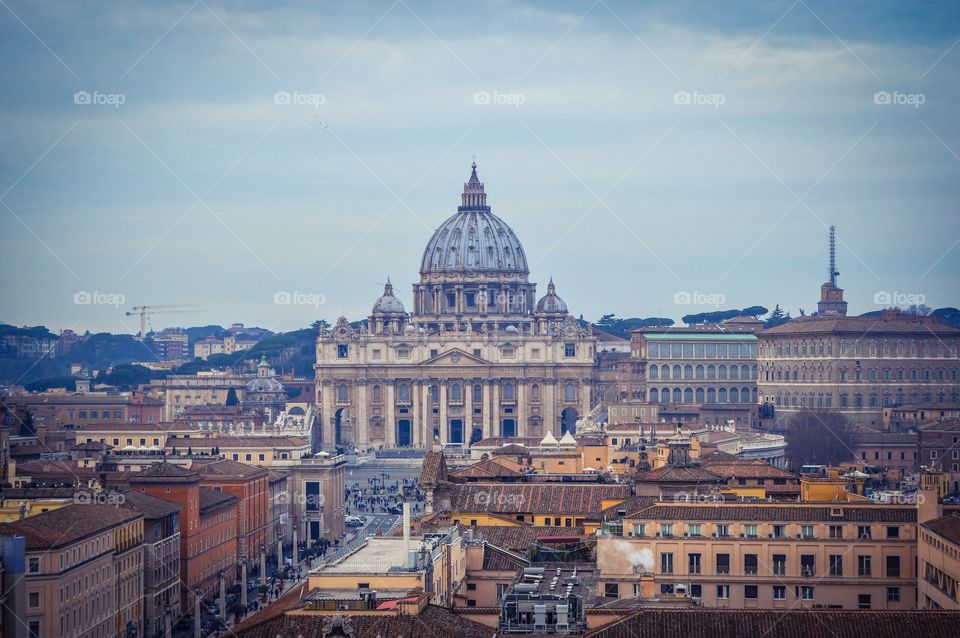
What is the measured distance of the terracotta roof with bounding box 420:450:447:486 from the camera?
2506 inches

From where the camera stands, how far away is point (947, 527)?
47.8m

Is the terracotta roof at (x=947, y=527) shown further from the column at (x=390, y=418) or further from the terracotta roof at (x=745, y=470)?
the column at (x=390, y=418)

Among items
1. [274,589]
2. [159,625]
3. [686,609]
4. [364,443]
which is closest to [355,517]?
[274,589]

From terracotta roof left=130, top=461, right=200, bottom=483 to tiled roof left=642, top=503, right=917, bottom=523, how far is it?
2670 cm

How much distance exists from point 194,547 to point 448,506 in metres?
14.0

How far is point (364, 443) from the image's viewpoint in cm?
18512

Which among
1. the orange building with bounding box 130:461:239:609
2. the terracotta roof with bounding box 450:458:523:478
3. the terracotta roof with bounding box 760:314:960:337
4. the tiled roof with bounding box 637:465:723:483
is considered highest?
the terracotta roof with bounding box 760:314:960:337

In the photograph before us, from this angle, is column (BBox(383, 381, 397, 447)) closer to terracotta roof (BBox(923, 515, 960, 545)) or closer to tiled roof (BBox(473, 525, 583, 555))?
tiled roof (BBox(473, 525, 583, 555))

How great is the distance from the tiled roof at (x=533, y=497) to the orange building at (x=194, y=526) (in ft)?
40.5

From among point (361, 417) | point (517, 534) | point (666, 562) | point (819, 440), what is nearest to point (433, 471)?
point (517, 534)

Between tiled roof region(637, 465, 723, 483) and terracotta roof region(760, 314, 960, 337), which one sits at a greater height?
terracotta roof region(760, 314, 960, 337)

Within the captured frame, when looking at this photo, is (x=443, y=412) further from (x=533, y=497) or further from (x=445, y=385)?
(x=533, y=497)

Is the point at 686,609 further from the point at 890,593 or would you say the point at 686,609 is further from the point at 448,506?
the point at 448,506

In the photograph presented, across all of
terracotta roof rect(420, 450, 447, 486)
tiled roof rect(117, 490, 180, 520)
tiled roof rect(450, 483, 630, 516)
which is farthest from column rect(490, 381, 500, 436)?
tiled roof rect(450, 483, 630, 516)
